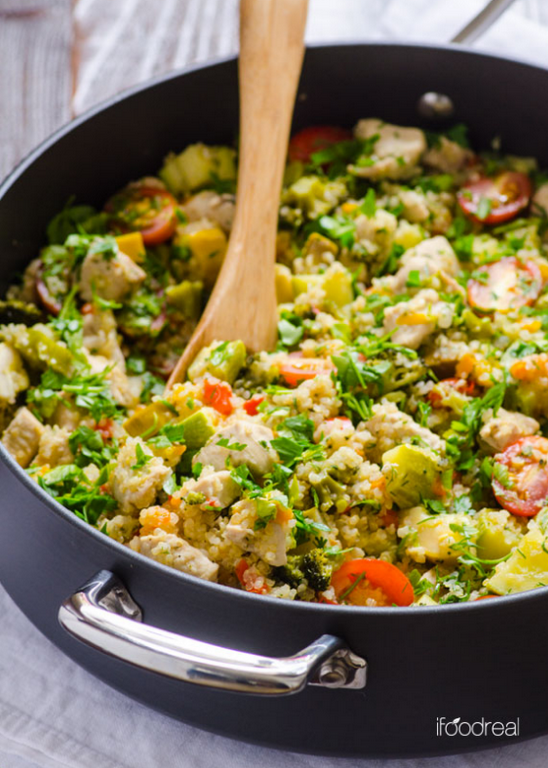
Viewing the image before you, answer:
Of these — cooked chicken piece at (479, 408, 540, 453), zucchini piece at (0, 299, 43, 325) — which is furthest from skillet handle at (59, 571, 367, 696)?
zucchini piece at (0, 299, 43, 325)

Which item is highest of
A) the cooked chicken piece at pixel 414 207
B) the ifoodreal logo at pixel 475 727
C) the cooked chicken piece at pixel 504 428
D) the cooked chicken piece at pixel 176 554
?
the cooked chicken piece at pixel 414 207

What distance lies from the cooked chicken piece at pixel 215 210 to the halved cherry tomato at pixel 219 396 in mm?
688

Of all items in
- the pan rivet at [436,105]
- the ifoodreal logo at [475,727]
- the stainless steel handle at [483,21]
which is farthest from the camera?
the pan rivet at [436,105]

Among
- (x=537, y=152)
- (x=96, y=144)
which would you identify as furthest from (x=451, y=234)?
(x=96, y=144)

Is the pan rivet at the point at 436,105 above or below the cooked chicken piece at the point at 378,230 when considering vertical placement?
Answer: above

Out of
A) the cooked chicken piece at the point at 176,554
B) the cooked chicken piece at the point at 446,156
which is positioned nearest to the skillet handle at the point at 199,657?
the cooked chicken piece at the point at 176,554

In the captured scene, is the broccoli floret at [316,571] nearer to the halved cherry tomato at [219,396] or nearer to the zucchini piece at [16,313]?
the halved cherry tomato at [219,396]

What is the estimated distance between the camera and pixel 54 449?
2.19 meters

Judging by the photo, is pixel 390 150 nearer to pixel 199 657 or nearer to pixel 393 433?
pixel 393 433

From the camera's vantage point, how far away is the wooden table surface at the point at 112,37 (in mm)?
3438

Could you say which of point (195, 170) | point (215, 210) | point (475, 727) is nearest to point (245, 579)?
point (475, 727)

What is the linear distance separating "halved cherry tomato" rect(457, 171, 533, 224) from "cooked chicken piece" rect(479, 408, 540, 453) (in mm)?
784

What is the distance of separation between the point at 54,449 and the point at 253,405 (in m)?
0.49

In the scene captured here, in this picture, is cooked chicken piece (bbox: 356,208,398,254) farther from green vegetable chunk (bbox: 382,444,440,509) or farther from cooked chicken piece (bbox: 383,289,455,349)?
green vegetable chunk (bbox: 382,444,440,509)
